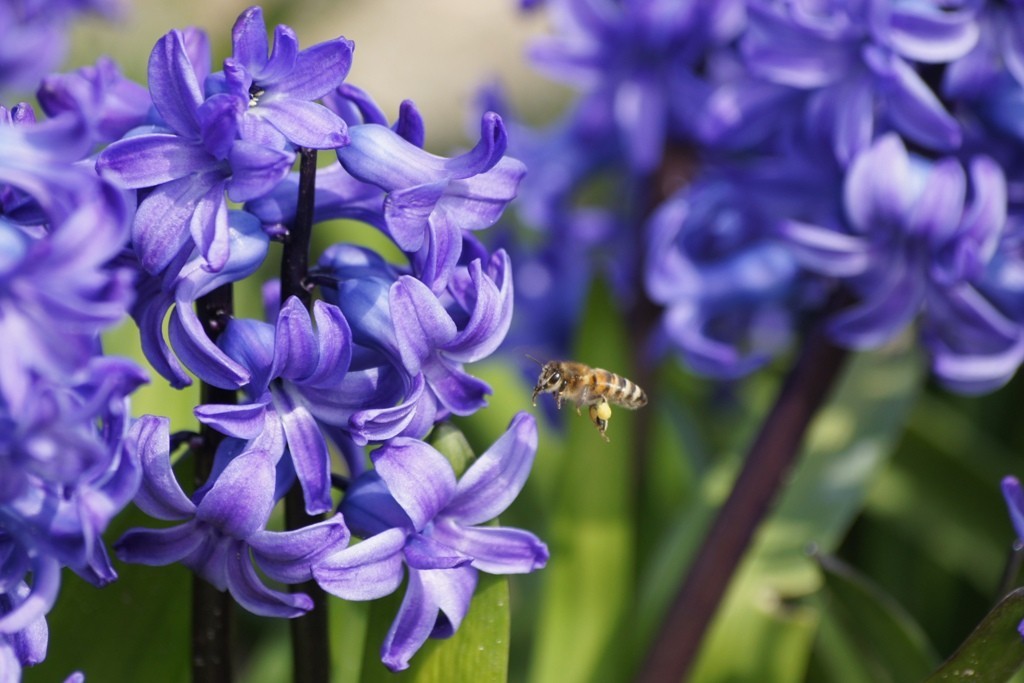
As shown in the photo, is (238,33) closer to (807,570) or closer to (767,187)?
(767,187)

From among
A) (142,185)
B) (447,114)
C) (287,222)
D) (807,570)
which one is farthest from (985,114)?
(447,114)

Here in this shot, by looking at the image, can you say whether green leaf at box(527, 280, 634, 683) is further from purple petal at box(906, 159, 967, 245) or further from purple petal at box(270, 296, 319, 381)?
purple petal at box(270, 296, 319, 381)

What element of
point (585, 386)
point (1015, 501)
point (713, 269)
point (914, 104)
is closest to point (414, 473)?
point (585, 386)

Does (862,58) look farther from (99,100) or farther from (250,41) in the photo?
(99,100)

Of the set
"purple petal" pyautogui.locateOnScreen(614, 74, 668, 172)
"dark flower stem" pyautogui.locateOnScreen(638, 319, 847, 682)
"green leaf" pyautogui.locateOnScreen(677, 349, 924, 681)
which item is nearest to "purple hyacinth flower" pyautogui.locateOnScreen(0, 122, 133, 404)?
"dark flower stem" pyautogui.locateOnScreen(638, 319, 847, 682)

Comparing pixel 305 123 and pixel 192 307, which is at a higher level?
pixel 305 123

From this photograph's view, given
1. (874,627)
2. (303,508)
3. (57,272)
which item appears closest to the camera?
(57,272)

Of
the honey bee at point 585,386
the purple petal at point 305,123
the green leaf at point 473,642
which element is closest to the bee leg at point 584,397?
the honey bee at point 585,386
